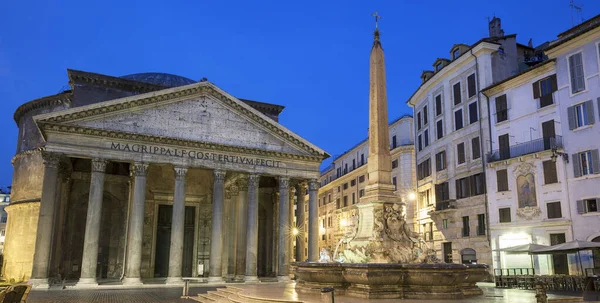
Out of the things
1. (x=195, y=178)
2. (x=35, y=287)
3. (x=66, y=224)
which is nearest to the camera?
(x=35, y=287)

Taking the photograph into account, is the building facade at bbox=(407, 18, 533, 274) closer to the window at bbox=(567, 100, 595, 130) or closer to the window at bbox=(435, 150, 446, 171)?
the window at bbox=(435, 150, 446, 171)

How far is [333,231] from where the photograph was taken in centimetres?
5384

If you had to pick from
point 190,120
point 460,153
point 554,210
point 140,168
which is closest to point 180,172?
point 140,168

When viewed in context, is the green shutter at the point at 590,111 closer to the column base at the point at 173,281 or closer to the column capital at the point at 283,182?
the column capital at the point at 283,182

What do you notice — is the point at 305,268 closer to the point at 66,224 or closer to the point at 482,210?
the point at 482,210

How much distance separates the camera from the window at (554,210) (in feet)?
75.5

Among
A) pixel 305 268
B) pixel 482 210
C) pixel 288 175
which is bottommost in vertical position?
pixel 305 268

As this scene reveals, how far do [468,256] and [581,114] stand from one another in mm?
10307

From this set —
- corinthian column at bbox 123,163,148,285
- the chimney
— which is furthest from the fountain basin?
the chimney

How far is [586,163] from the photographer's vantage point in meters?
22.1

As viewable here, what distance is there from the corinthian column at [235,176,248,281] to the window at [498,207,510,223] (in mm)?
14784

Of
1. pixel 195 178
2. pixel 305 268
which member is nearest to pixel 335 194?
pixel 195 178

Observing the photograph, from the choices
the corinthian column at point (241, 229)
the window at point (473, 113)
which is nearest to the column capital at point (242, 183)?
the corinthian column at point (241, 229)

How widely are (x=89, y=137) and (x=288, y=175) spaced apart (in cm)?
1138
